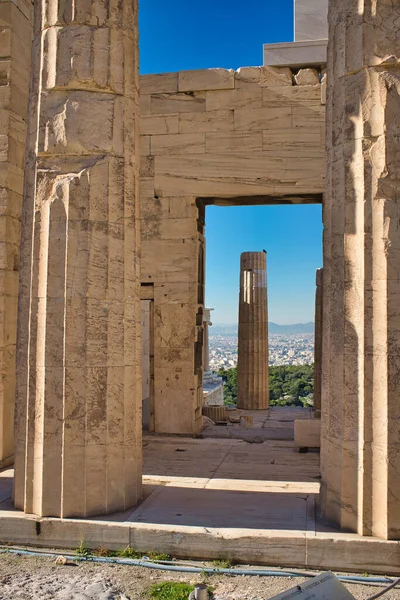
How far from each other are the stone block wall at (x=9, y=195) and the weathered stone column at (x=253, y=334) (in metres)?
12.4

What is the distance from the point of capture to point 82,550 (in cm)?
649

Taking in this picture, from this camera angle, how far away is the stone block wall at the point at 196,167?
1194 centimetres

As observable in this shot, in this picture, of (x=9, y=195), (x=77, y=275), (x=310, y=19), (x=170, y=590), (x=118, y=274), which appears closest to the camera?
(x=170, y=590)

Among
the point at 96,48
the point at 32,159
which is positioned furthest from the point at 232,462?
the point at 96,48

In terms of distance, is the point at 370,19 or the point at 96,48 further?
the point at 96,48

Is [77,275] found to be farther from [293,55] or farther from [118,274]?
[293,55]

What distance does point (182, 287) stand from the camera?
40.1 feet

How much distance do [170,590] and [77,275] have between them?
11.3 ft

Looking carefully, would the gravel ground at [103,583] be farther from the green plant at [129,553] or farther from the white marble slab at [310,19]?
the white marble slab at [310,19]

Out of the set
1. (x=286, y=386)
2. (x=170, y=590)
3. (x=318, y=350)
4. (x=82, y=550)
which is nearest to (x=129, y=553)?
(x=82, y=550)

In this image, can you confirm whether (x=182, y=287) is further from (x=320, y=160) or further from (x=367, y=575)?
(x=367, y=575)

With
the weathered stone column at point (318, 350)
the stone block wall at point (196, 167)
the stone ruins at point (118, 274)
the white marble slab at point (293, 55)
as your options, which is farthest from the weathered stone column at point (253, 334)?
the stone ruins at point (118, 274)

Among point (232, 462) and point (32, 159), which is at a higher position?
point (32, 159)

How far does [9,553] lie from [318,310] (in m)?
12.6
